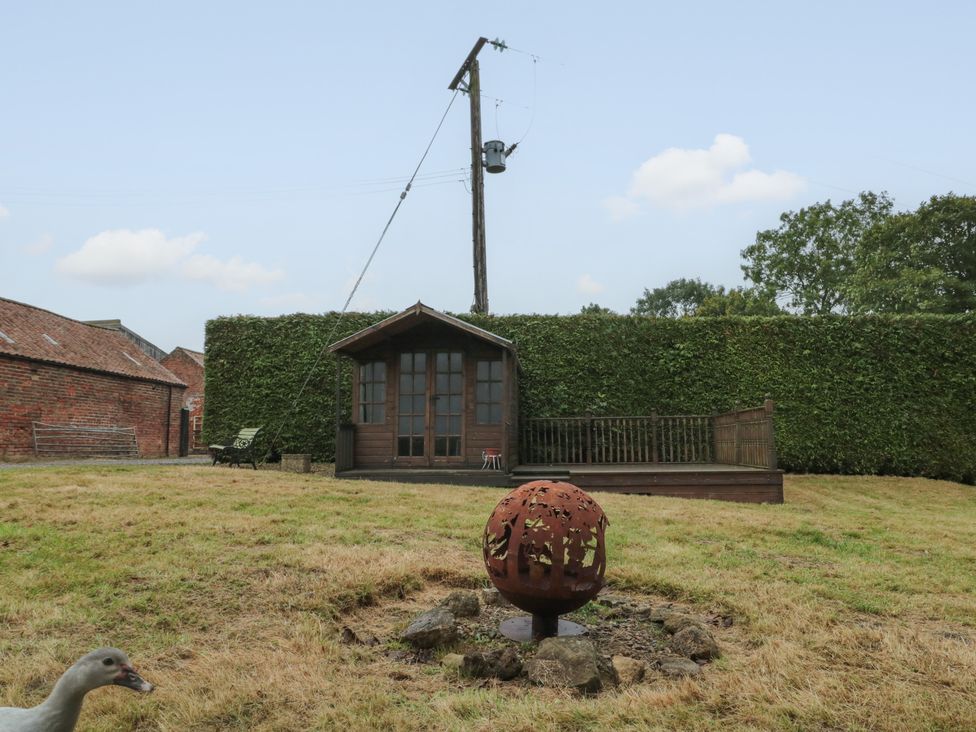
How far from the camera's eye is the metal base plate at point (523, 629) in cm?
397

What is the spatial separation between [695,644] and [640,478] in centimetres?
733

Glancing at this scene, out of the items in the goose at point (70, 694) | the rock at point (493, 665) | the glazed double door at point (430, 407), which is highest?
the glazed double door at point (430, 407)

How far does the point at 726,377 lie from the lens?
45.5ft

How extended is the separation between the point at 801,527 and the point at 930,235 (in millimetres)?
25231

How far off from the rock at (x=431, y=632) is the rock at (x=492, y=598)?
867mm

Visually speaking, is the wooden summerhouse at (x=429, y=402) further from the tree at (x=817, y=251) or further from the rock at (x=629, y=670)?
the tree at (x=817, y=251)

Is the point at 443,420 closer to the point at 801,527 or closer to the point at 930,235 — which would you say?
the point at 801,527

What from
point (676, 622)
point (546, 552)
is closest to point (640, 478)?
point (676, 622)

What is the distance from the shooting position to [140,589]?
14.9 ft

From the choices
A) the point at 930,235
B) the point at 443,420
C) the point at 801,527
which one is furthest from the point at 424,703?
the point at 930,235

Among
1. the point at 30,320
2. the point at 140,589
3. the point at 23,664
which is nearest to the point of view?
the point at 23,664

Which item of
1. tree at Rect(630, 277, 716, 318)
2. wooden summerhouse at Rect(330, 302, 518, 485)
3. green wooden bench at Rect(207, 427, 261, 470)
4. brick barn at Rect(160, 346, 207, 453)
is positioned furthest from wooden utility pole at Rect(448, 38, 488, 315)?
tree at Rect(630, 277, 716, 318)

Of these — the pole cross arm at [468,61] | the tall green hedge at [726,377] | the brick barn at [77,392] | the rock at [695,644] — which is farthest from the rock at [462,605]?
the brick barn at [77,392]

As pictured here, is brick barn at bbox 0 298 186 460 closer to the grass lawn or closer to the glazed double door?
the grass lawn
